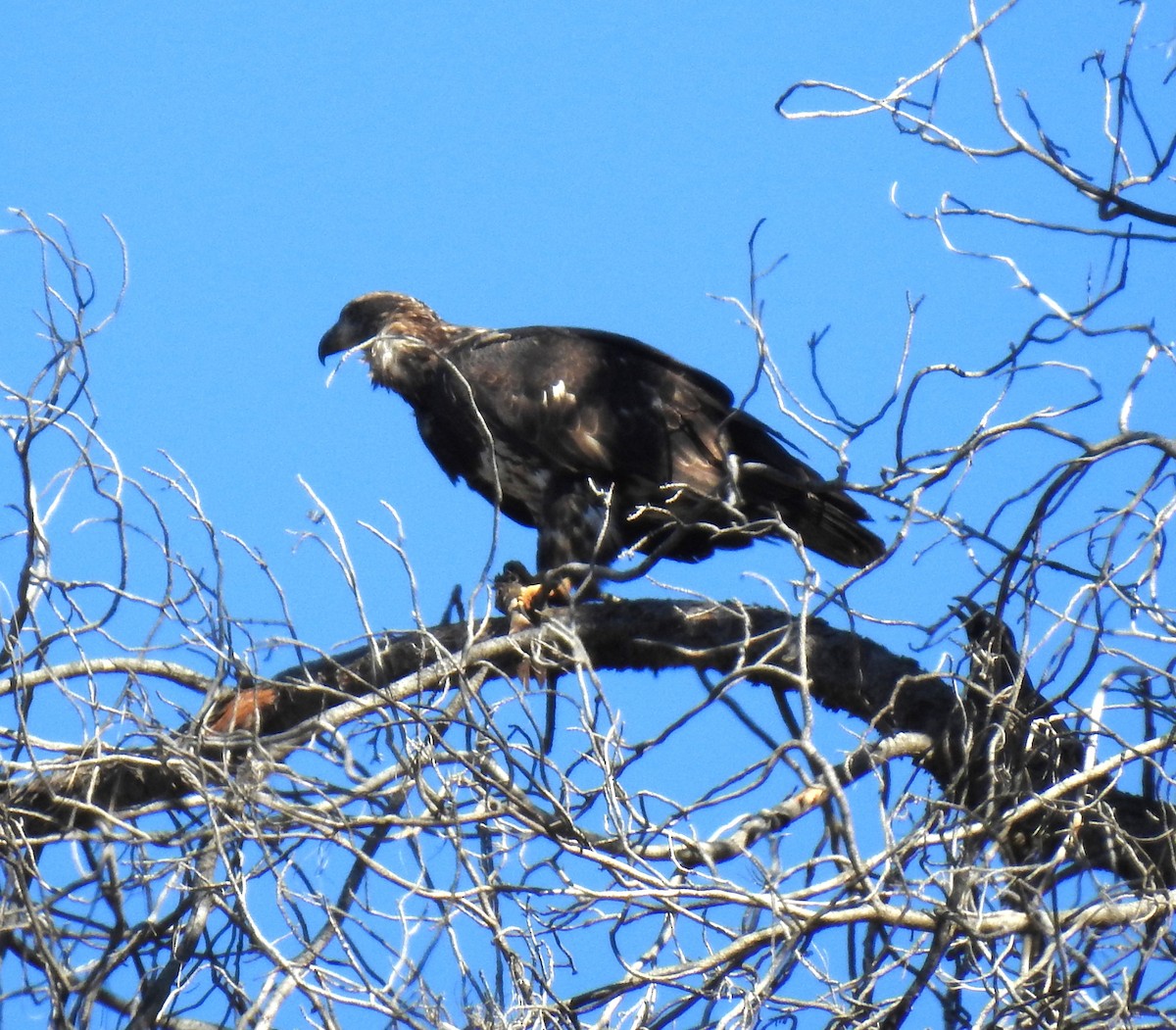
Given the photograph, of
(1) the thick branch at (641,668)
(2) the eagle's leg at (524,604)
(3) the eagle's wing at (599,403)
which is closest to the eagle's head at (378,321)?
(3) the eagle's wing at (599,403)

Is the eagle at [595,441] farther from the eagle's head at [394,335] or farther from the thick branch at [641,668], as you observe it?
the thick branch at [641,668]

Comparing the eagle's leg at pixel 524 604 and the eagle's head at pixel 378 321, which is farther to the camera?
the eagle's head at pixel 378 321

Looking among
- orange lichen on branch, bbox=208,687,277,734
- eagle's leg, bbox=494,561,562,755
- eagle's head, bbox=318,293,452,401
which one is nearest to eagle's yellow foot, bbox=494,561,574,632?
eagle's leg, bbox=494,561,562,755

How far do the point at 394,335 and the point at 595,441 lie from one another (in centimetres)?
74

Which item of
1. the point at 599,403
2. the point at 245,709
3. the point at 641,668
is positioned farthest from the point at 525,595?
the point at 245,709

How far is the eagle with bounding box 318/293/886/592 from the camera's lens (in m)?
4.93

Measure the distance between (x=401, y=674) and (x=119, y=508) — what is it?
1.03 metres

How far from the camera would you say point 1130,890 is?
298 centimetres

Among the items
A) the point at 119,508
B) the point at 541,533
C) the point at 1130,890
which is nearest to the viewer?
the point at 1130,890

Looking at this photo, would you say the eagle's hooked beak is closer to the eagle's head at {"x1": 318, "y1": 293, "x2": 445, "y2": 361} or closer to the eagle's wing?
the eagle's head at {"x1": 318, "y1": 293, "x2": 445, "y2": 361}

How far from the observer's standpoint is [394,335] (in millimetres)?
5086

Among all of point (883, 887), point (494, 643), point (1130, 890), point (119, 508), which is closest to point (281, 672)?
point (494, 643)

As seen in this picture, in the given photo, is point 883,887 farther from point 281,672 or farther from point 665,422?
point 665,422

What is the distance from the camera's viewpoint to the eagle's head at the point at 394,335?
220 inches
